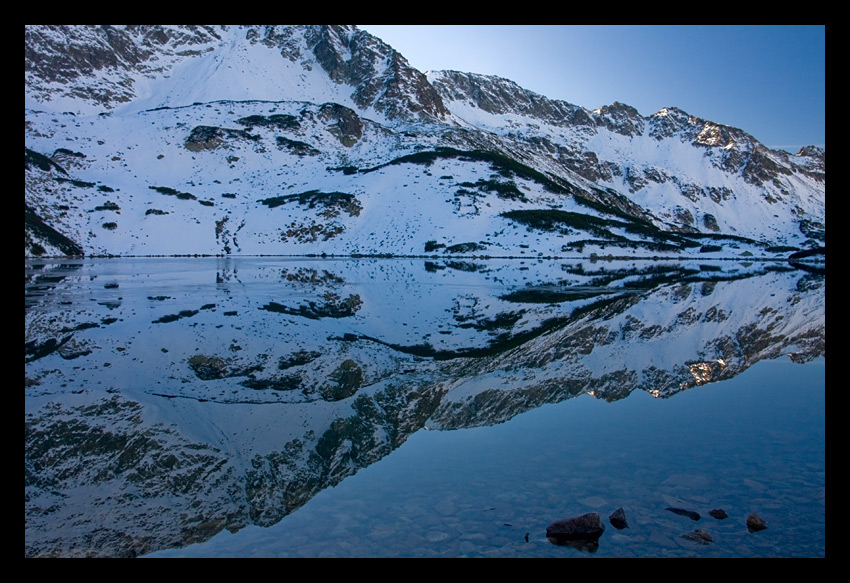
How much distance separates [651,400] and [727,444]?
12.6ft

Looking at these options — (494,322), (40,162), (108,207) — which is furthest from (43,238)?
(494,322)

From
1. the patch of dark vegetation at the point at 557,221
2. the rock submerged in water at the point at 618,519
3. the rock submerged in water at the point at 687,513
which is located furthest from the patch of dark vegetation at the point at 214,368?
the patch of dark vegetation at the point at 557,221

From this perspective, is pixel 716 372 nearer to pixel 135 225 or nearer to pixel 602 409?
pixel 602 409

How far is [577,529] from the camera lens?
845 centimetres

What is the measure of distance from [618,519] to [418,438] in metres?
5.46

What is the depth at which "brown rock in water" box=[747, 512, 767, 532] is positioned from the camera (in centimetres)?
862

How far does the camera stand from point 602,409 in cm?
1576

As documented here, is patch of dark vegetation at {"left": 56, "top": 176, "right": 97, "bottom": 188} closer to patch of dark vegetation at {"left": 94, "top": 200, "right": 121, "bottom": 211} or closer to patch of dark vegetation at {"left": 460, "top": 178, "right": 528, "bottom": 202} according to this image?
patch of dark vegetation at {"left": 94, "top": 200, "right": 121, "bottom": 211}

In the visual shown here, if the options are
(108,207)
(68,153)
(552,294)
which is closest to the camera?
(552,294)

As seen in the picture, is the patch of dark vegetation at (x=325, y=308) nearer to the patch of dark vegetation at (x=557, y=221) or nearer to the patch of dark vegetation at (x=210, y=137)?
the patch of dark vegetation at (x=557, y=221)

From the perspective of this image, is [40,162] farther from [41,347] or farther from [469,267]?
[41,347]

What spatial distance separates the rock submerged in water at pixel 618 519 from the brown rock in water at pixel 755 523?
72.9 inches
